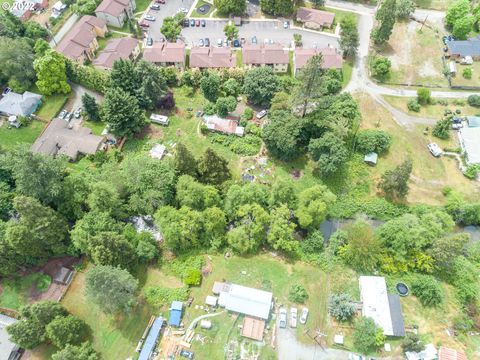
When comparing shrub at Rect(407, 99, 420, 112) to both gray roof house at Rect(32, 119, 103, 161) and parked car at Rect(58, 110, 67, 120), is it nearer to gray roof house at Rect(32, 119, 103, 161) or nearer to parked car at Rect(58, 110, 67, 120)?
gray roof house at Rect(32, 119, 103, 161)

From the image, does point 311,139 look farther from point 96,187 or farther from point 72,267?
point 72,267

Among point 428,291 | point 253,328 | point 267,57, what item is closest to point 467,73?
point 267,57

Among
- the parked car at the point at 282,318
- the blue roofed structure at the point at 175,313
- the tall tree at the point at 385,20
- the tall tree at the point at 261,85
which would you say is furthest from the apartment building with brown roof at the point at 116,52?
the parked car at the point at 282,318

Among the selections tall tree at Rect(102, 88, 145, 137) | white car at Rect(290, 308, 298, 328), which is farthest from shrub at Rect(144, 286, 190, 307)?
tall tree at Rect(102, 88, 145, 137)

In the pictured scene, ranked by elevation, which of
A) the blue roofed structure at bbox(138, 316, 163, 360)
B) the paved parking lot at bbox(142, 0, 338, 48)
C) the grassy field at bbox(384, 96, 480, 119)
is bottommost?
the blue roofed structure at bbox(138, 316, 163, 360)

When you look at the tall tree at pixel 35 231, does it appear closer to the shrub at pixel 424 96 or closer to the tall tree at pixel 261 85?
the tall tree at pixel 261 85

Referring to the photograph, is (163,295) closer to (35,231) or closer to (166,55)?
(35,231)

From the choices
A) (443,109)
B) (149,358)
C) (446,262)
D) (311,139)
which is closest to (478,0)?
(443,109)
